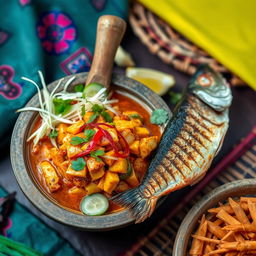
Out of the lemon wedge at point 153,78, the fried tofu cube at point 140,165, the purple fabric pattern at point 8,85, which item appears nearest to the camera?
the fried tofu cube at point 140,165

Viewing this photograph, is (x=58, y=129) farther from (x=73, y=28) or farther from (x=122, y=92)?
(x=73, y=28)

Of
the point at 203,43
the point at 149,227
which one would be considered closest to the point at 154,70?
the point at 203,43

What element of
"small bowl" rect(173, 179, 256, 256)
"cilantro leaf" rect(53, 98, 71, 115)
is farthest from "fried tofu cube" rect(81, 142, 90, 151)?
"small bowl" rect(173, 179, 256, 256)

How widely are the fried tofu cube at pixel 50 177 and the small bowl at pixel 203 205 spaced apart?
0.63 meters

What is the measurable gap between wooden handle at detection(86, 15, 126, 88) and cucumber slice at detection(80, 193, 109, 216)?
0.62 metres

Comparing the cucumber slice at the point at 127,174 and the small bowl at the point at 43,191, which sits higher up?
the cucumber slice at the point at 127,174

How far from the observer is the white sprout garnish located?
7.23 ft

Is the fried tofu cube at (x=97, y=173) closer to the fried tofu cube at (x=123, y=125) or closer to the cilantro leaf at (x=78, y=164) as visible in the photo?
the cilantro leaf at (x=78, y=164)

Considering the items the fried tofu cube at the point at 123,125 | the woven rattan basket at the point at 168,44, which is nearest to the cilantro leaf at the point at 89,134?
the fried tofu cube at the point at 123,125

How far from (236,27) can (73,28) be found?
1042 millimetres

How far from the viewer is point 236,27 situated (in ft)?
8.79

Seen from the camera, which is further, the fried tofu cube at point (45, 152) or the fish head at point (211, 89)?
the fish head at point (211, 89)

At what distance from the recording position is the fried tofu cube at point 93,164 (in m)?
1.92

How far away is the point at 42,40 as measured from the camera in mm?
2754
